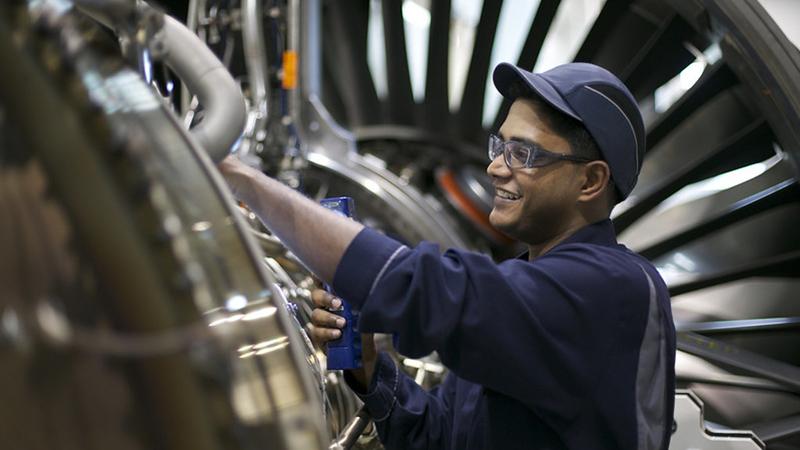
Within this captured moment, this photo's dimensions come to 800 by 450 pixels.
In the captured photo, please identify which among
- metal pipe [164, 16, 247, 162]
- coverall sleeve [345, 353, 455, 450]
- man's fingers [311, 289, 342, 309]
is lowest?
coverall sleeve [345, 353, 455, 450]

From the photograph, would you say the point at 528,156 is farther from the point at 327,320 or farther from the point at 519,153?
the point at 327,320

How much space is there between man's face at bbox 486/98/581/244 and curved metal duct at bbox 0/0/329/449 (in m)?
0.74

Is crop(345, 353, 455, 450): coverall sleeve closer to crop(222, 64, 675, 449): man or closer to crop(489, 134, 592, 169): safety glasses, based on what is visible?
crop(222, 64, 675, 449): man

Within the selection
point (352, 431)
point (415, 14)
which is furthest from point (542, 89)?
point (415, 14)

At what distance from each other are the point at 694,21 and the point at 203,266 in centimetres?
191

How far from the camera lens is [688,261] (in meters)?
2.90

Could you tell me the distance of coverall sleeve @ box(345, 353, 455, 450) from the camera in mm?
1380

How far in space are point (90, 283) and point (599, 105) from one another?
864 millimetres

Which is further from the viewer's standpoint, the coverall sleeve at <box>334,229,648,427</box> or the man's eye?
the man's eye

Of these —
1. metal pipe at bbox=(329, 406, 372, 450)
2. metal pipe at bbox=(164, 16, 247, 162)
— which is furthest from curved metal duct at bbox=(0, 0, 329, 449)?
metal pipe at bbox=(329, 406, 372, 450)

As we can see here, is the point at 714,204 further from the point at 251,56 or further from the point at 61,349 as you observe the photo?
the point at 61,349

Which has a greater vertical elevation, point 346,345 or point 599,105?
point 599,105

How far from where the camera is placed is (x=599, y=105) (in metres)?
1.28

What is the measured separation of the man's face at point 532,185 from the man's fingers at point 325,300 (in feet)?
0.78
